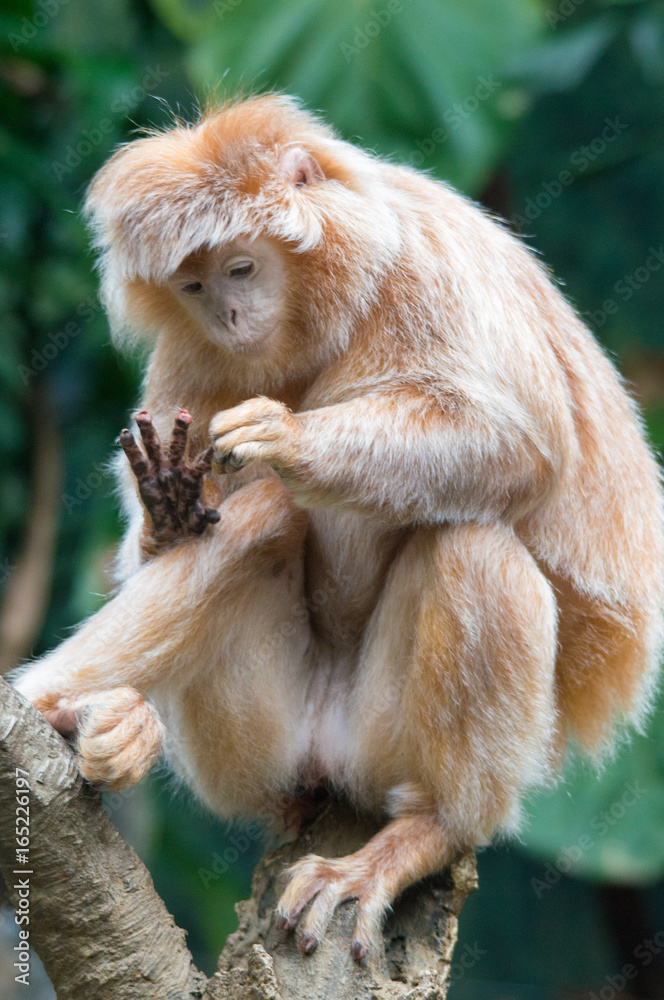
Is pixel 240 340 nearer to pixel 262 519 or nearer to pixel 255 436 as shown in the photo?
pixel 255 436

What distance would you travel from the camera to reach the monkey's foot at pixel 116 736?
2.09 m

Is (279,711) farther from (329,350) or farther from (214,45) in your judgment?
(214,45)

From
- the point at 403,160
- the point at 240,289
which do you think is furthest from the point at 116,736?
the point at 403,160

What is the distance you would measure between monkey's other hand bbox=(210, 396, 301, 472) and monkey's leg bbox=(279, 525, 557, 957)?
0.42 m

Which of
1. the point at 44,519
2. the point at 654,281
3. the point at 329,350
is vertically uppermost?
the point at 654,281

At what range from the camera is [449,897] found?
2.49 metres

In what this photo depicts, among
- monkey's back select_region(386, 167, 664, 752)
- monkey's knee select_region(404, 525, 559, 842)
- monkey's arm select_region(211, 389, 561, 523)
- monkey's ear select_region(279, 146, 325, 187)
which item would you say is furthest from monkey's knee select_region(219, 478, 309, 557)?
monkey's ear select_region(279, 146, 325, 187)

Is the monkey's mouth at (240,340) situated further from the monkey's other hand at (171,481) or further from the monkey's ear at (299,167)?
the monkey's ear at (299,167)

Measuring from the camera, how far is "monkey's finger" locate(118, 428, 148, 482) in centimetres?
226

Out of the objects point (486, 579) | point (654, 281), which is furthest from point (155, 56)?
point (486, 579)

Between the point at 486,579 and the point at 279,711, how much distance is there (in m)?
0.73

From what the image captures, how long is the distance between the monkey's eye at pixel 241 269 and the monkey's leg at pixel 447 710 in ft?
2.56

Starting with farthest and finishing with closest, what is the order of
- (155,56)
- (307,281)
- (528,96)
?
(155,56)
(528,96)
(307,281)

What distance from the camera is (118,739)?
7.03ft
